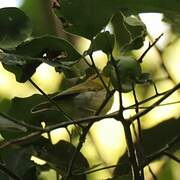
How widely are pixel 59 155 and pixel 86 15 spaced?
34cm

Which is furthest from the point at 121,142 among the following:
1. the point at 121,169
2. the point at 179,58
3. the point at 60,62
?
the point at 60,62

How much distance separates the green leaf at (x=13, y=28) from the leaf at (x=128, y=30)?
0.46 feet

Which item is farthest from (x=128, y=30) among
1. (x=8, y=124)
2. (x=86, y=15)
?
(x=8, y=124)

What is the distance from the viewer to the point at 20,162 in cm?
88

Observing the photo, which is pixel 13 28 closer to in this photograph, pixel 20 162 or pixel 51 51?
pixel 51 51

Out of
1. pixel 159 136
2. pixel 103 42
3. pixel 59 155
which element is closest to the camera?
pixel 103 42

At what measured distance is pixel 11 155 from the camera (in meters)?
0.90

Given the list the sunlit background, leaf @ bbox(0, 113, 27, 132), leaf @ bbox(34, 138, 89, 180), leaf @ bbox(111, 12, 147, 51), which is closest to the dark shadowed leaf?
the sunlit background

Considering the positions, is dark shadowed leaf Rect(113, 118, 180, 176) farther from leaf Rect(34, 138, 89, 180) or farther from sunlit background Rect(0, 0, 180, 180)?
leaf Rect(34, 138, 89, 180)

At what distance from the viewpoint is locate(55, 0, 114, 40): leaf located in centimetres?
69

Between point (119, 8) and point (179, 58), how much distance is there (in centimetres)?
51

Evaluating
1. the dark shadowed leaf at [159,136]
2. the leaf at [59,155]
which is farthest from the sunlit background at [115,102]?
the leaf at [59,155]

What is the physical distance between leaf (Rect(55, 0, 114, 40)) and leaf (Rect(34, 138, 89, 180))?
286 millimetres

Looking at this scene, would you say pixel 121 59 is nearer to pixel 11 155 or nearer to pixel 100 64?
pixel 11 155
